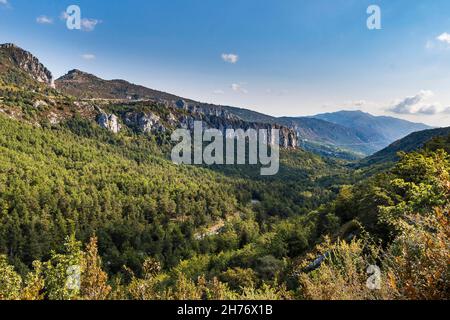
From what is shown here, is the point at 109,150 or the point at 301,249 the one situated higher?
the point at 109,150

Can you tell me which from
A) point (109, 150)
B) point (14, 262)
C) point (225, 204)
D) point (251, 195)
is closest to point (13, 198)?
point (14, 262)

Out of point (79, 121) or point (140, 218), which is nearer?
point (140, 218)

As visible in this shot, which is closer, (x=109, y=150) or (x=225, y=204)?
(x=225, y=204)

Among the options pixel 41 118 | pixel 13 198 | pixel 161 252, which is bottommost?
pixel 161 252

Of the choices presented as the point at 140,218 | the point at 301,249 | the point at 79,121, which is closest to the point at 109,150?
the point at 79,121

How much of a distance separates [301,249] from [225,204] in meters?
87.4

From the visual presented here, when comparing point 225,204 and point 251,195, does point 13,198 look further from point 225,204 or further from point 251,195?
point 251,195
